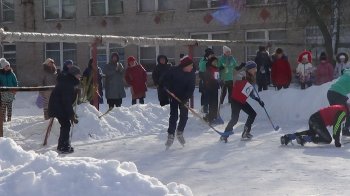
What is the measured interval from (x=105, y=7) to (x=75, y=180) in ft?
85.1

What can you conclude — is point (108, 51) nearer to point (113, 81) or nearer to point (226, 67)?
point (113, 81)

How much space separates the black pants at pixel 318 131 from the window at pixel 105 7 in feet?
69.6

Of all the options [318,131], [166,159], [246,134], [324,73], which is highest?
[324,73]

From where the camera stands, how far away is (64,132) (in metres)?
10.1

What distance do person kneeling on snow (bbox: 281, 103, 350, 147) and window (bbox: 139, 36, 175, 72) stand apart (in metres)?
18.9

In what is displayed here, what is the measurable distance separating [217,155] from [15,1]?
997 inches

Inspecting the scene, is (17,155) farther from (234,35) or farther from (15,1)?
(15,1)

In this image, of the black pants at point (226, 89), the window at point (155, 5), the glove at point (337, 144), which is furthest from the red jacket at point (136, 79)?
the window at point (155, 5)

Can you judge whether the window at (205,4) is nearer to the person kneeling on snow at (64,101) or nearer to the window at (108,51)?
the window at (108,51)

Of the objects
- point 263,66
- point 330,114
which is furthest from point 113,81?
point 330,114

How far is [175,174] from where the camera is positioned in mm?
8023

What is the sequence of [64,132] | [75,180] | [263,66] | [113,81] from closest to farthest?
1. [75,180]
2. [64,132]
3. [113,81]
4. [263,66]

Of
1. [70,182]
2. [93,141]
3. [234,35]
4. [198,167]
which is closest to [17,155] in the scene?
[70,182]

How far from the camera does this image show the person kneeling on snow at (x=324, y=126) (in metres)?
10.1
